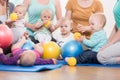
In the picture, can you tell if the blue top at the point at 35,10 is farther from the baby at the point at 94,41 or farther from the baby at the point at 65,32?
the baby at the point at 94,41

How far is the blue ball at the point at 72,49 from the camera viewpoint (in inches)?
103

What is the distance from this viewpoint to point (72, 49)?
103 inches

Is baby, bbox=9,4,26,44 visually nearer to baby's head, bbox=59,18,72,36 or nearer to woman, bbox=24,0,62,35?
woman, bbox=24,0,62,35

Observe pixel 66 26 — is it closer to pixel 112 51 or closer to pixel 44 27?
pixel 44 27

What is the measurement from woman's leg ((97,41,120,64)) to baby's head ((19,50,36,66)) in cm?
68

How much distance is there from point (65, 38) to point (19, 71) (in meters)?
1.16

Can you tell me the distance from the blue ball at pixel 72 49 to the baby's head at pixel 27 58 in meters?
0.53

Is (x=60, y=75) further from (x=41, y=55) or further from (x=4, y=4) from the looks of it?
(x=4, y=4)

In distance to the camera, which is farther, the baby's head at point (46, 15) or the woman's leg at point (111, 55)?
the baby's head at point (46, 15)

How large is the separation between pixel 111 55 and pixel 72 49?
0.38m

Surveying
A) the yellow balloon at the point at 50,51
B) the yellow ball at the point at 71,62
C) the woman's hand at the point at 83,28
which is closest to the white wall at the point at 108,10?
the woman's hand at the point at 83,28

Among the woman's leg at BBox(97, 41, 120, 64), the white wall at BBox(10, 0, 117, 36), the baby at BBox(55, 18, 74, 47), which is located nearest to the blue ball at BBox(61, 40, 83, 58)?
the woman's leg at BBox(97, 41, 120, 64)

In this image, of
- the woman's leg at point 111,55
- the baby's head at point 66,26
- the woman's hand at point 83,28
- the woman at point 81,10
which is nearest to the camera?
the woman's leg at point 111,55

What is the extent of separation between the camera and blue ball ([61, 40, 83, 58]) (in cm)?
262
